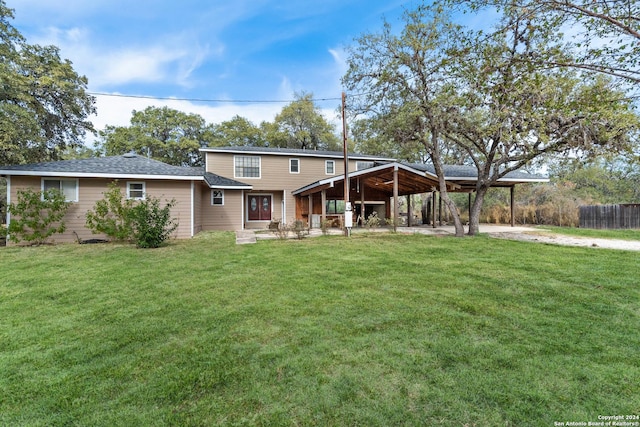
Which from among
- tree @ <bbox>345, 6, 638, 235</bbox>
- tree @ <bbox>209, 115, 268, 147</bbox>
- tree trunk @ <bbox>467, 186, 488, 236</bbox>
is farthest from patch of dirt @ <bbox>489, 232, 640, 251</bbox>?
tree @ <bbox>209, 115, 268, 147</bbox>

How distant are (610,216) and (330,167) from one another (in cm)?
1381

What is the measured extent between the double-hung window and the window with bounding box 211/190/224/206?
3842 mm

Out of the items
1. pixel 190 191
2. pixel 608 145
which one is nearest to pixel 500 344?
pixel 608 145

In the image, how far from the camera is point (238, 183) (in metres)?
14.5

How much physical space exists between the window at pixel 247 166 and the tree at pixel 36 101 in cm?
750

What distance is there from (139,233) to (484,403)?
9265 millimetres

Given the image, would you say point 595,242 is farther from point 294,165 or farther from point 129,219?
point 129,219

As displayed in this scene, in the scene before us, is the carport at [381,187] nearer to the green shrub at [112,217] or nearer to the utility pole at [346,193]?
the utility pole at [346,193]

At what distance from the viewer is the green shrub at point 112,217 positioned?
31.9ft

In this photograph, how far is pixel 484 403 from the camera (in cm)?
180

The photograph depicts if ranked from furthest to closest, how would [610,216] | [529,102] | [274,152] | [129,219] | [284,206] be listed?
[284,206] < [274,152] < [610,216] < [129,219] < [529,102]

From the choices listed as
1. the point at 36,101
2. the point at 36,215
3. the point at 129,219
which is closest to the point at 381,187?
the point at 129,219

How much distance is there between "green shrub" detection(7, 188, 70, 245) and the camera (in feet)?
30.3

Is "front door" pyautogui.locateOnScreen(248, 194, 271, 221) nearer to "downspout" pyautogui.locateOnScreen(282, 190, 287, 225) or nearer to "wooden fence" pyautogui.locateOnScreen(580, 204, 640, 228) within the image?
"downspout" pyautogui.locateOnScreen(282, 190, 287, 225)
